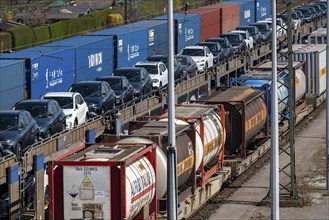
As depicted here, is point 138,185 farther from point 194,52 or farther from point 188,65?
point 194,52

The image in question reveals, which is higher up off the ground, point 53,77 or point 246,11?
point 246,11

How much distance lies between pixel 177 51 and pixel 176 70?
1243cm

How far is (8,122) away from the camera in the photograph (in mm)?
32375

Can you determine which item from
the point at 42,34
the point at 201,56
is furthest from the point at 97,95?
the point at 42,34

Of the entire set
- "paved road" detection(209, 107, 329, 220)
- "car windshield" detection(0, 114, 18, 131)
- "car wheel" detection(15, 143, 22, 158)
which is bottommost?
"paved road" detection(209, 107, 329, 220)

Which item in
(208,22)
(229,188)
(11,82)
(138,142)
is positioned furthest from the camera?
(208,22)

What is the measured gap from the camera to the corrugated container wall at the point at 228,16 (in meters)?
73.0

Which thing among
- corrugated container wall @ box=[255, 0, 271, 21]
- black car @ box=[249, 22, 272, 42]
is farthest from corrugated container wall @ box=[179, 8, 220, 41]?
corrugated container wall @ box=[255, 0, 271, 21]

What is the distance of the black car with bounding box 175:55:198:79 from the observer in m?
52.3

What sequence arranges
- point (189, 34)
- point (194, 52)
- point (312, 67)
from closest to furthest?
point (312, 67), point (194, 52), point (189, 34)

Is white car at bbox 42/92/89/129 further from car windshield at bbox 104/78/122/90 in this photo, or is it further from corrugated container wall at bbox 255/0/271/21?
corrugated container wall at bbox 255/0/271/21

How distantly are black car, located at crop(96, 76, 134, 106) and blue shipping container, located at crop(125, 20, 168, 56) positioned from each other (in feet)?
44.1

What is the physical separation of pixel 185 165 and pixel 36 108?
31.4 ft

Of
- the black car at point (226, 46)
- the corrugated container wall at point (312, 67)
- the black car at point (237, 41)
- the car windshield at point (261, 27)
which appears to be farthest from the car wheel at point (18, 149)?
the car windshield at point (261, 27)
